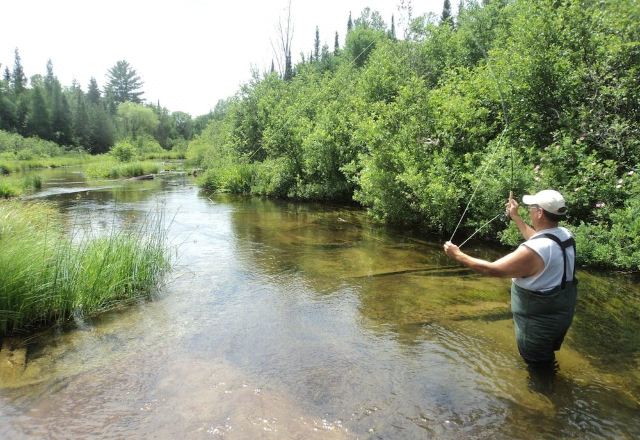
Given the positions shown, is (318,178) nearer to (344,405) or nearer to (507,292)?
(507,292)

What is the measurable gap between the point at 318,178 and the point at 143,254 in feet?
52.7

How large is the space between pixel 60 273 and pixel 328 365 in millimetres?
4502

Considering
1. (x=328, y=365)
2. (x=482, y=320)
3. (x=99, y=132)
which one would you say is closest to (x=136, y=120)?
(x=99, y=132)

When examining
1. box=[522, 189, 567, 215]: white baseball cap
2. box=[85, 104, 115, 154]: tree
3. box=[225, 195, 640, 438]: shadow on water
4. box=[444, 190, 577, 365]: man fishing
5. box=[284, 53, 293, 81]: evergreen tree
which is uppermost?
box=[284, 53, 293, 81]: evergreen tree

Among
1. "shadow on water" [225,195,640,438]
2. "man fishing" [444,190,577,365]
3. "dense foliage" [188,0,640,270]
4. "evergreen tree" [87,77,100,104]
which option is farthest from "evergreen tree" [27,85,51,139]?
"man fishing" [444,190,577,365]

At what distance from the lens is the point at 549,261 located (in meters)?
4.42

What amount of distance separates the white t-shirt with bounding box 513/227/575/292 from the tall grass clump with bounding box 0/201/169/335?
21.8 ft

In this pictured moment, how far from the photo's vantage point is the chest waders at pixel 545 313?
178 inches

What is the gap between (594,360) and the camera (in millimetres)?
5812

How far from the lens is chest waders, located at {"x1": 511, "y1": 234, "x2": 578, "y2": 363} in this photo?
4531 millimetres

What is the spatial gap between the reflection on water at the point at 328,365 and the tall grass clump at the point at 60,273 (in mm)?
378

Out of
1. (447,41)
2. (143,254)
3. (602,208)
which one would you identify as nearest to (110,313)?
(143,254)

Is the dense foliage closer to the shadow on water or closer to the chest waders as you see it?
the shadow on water

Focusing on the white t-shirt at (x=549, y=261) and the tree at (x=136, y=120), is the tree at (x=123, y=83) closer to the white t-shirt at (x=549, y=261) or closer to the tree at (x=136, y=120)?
Answer: the tree at (x=136, y=120)
